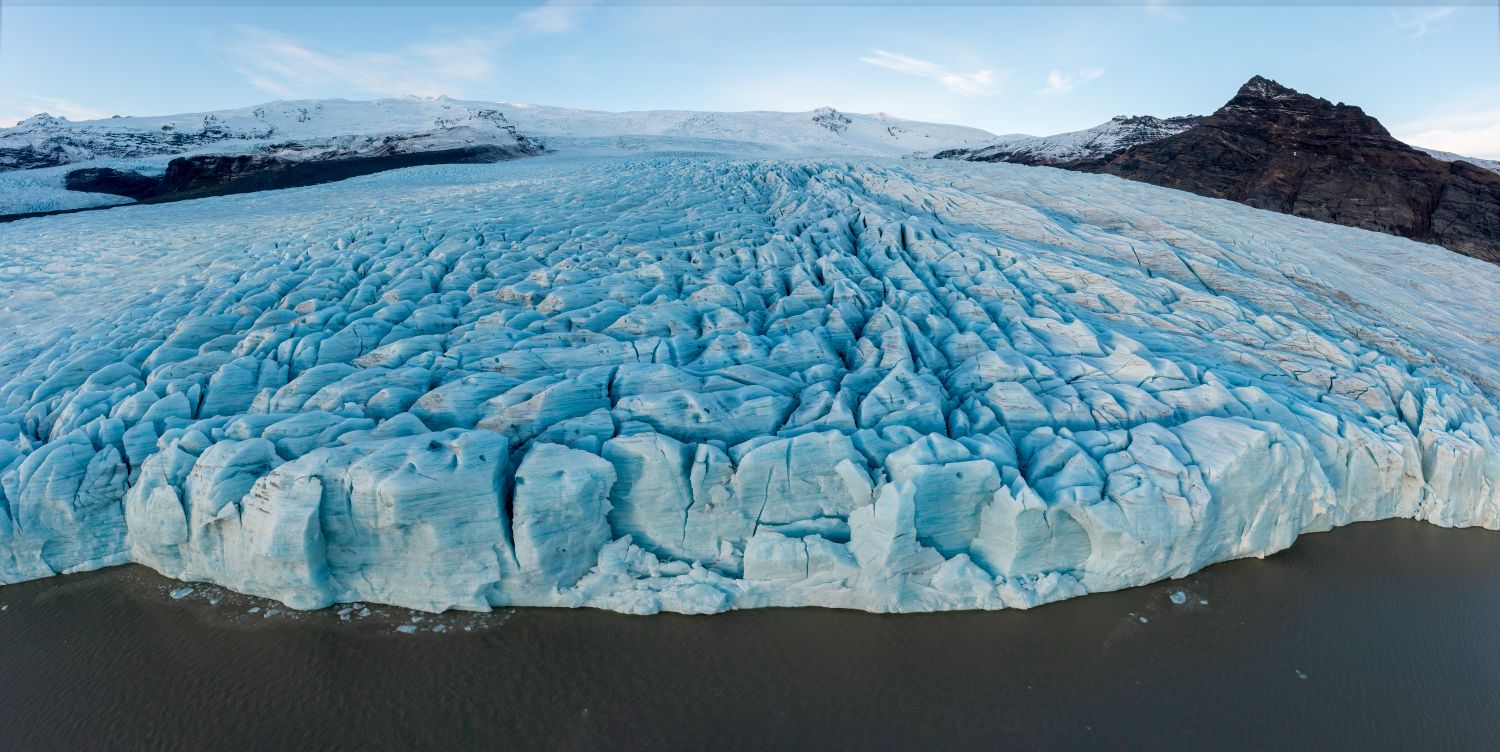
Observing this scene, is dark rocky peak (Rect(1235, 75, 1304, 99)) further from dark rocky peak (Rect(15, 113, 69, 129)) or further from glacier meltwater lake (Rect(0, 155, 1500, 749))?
dark rocky peak (Rect(15, 113, 69, 129))

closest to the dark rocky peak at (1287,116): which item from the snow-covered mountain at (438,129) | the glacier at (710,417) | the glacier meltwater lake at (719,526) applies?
the snow-covered mountain at (438,129)

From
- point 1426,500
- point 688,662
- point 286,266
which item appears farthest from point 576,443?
point 1426,500

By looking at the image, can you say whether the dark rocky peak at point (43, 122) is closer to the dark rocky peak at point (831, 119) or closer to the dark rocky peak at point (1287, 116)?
the dark rocky peak at point (831, 119)

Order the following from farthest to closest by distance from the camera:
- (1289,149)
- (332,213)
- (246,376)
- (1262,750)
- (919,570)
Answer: (1289,149), (332,213), (246,376), (919,570), (1262,750)

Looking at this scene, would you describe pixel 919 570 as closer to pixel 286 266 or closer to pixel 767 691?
pixel 767 691

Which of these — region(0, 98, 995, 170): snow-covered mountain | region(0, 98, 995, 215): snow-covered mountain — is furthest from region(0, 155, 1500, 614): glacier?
region(0, 98, 995, 170): snow-covered mountain
